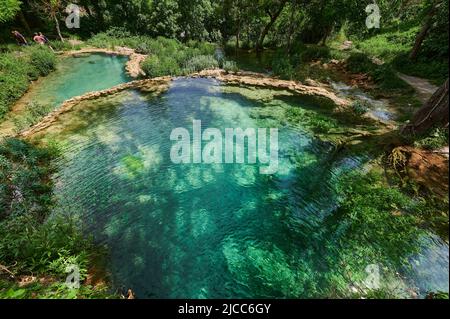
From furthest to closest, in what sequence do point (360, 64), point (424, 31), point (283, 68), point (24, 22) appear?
1. point (24, 22)
2. point (283, 68)
3. point (360, 64)
4. point (424, 31)

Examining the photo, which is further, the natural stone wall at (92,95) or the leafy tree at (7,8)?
the leafy tree at (7,8)

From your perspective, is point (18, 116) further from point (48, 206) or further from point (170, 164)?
point (170, 164)

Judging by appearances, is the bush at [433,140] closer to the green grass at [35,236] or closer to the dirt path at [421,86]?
the dirt path at [421,86]

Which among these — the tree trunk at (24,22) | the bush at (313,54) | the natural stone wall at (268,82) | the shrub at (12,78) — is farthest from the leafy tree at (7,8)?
the bush at (313,54)

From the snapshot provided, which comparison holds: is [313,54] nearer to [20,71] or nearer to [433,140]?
[433,140]

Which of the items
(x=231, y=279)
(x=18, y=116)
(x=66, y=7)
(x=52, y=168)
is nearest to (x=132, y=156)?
(x=52, y=168)

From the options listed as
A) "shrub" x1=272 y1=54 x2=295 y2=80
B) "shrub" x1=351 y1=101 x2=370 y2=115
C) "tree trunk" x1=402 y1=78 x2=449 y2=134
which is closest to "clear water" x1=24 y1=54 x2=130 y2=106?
"shrub" x1=272 y1=54 x2=295 y2=80

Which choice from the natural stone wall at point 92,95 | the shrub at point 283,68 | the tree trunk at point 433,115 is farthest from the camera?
the shrub at point 283,68

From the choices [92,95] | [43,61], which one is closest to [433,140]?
[92,95]
